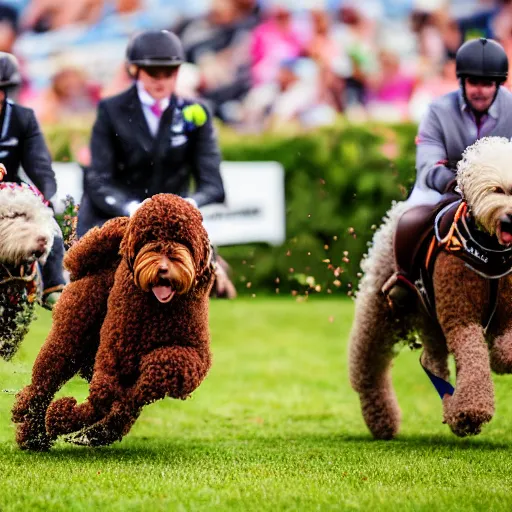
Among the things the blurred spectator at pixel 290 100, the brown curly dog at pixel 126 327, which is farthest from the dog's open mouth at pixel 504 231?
the blurred spectator at pixel 290 100

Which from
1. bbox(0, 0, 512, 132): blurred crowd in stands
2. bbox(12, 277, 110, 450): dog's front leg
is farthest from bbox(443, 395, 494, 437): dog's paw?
bbox(0, 0, 512, 132): blurred crowd in stands

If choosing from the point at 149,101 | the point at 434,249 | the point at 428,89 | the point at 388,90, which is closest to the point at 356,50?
the point at 388,90

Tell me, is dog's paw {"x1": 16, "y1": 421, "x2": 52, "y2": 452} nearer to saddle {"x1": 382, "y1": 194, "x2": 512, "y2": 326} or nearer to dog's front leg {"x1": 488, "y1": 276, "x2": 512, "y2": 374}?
saddle {"x1": 382, "y1": 194, "x2": 512, "y2": 326}

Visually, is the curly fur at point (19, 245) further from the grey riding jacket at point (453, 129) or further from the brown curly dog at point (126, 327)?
the grey riding jacket at point (453, 129)

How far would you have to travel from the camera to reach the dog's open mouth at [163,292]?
5723 mm

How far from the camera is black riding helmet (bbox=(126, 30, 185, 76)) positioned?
24.3 ft

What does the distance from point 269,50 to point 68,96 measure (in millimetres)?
2667

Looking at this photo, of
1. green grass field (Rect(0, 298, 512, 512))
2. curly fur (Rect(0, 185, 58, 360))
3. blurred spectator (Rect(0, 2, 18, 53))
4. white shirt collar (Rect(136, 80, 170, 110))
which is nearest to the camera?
green grass field (Rect(0, 298, 512, 512))

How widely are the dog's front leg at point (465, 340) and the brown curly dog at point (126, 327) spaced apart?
4.36 ft

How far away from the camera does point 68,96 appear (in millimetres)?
15453

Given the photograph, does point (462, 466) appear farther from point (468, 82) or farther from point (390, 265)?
point (468, 82)

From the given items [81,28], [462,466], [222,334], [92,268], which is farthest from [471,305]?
[81,28]

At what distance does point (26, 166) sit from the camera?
724cm

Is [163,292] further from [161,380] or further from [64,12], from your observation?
[64,12]
